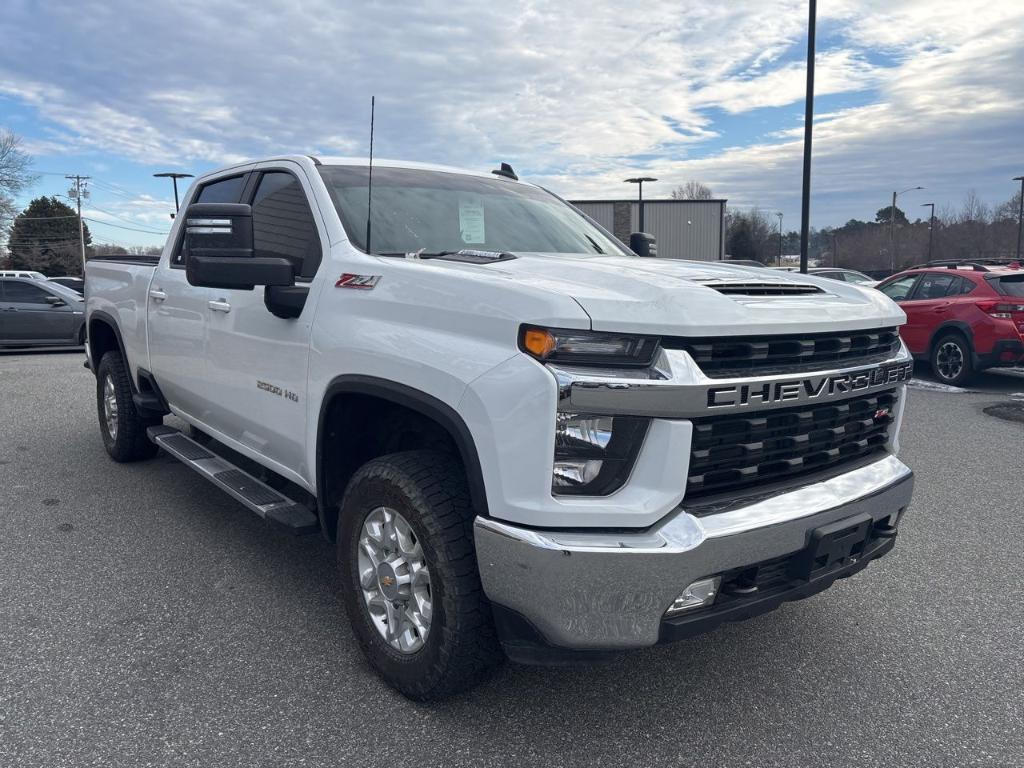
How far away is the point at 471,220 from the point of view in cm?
387

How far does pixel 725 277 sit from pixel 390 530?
150 cm

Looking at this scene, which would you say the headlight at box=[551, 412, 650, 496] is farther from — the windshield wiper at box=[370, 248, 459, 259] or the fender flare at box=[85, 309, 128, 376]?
the fender flare at box=[85, 309, 128, 376]

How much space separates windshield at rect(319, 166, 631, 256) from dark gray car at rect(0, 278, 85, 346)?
13.2 m

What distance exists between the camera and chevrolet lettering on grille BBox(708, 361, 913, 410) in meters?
2.41

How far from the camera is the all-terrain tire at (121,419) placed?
591 cm

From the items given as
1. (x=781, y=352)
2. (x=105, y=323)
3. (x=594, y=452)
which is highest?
(x=781, y=352)

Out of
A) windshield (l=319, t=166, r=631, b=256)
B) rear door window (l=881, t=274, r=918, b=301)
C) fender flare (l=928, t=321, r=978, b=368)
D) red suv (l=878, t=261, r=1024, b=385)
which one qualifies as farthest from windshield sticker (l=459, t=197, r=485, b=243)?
rear door window (l=881, t=274, r=918, b=301)

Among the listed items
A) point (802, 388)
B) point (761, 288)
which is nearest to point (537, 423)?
point (802, 388)

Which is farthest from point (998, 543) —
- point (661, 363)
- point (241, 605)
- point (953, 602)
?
point (241, 605)

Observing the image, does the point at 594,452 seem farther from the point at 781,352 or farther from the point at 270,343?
the point at 270,343

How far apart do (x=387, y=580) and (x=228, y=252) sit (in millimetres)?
1394

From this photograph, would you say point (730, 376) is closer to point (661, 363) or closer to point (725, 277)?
point (661, 363)

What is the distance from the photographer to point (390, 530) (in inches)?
113

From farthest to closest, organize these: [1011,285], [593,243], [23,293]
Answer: [23,293] < [1011,285] < [593,243]
